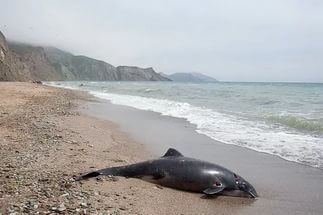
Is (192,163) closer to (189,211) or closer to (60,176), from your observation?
(189,211)

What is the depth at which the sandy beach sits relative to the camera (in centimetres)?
540

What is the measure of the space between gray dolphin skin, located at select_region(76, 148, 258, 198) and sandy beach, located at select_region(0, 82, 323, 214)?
201mm

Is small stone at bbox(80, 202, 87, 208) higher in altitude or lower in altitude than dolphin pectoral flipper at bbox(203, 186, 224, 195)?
higher

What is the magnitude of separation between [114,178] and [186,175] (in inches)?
50.9

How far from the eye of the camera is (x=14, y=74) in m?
66.8

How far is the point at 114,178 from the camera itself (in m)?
6.75

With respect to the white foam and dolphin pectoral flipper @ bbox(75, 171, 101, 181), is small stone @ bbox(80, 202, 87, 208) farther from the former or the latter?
the white foam

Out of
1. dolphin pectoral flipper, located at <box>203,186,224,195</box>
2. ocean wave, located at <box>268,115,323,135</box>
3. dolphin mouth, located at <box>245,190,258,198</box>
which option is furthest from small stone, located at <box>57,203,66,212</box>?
ocean wave, located at <box>268,115,323,135</box>

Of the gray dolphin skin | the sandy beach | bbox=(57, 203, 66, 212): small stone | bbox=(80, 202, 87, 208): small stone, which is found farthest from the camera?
the gray dolphin skin

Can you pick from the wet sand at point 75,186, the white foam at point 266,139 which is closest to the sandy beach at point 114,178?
the wet sand at point 75,186

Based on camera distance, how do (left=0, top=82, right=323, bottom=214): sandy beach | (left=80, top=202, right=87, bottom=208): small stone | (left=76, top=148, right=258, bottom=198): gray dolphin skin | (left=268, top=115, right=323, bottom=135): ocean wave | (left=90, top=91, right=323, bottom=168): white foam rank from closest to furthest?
1. (left=80, top=202, right=87, bottom=208): small stone
2. (left=0, top=82, right=323, bottom=214): sandy beach
3. (left=76, top=148, right=258, bottom=198): gray dolphin skin
4. (left=90, top=91, right=323, bottom=168): white foam
5. (left=268, top=115, right=323, bottom=135): ocean wave

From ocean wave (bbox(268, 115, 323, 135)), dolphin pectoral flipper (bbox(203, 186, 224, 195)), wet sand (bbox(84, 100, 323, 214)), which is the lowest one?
wet sand (bbox(84, 100, 323, 214))

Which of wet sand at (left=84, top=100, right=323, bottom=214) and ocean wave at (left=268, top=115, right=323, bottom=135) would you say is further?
ocean wave at (left=268, top=115, right=323, bottom=135)

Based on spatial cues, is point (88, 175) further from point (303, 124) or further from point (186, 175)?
point (303, 124)
